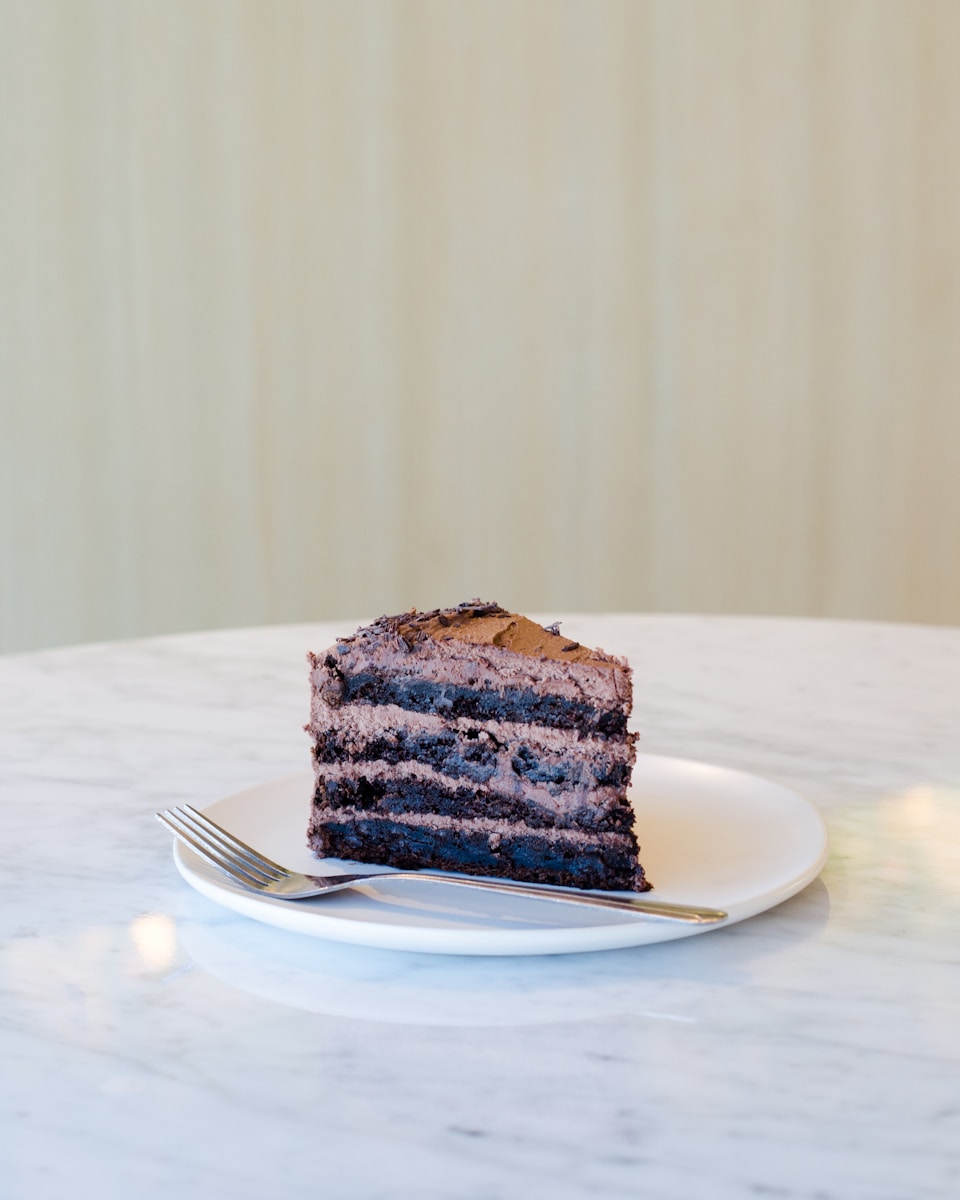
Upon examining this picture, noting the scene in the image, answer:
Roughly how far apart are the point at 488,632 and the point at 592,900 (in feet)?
1.08

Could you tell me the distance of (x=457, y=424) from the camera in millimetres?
4672

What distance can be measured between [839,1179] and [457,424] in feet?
13.3

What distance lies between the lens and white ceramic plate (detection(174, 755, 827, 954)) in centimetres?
100

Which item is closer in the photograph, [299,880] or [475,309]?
[299,880]

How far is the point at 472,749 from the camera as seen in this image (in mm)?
1283

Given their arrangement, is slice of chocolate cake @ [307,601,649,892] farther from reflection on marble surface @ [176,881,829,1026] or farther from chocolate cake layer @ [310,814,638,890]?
reflection on marble surface @ [176,881,829,1026]

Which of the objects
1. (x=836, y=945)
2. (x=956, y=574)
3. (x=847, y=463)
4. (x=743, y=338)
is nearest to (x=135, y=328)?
(x=743, y=338)

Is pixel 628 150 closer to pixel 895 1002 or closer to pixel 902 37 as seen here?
pixel 902 37

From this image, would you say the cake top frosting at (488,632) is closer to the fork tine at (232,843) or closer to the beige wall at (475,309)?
the fork tine at (232,843)

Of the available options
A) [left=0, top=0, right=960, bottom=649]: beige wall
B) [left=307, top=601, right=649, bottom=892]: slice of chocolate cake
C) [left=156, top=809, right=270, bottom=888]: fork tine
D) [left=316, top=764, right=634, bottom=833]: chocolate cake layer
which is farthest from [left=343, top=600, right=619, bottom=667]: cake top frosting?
[left=0, top=0, right=960, bottom=649]: beige wall

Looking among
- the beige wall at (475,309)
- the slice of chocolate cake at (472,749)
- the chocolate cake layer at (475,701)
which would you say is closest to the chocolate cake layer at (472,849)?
the slice of chocolate cake at (472,749)

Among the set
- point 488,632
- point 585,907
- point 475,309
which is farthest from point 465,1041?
point 475,309

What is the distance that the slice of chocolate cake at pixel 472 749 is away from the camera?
1.24 metres

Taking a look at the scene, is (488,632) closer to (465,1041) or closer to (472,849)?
(472,849)
